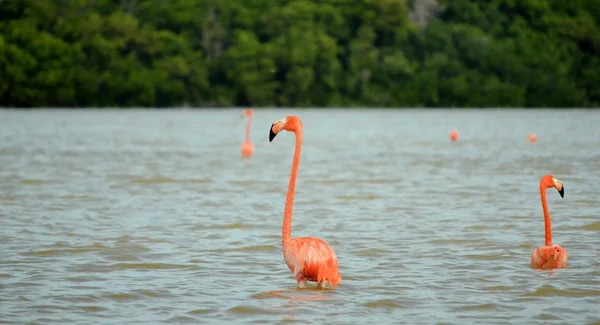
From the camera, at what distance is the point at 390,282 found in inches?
397

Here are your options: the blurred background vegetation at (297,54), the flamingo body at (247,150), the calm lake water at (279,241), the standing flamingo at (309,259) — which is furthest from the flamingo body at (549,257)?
the blurred background vegetation at (297,54)

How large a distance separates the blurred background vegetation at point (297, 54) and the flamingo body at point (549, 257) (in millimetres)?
76241

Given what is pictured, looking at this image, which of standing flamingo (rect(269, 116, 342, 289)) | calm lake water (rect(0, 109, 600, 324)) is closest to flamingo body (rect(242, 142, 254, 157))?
calm lake water (rect(0, 109, 600, 324))

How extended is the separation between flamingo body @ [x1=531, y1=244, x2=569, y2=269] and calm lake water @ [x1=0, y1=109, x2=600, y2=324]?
13cm

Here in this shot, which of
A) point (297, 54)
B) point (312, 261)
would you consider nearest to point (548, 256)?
point (312, 261)

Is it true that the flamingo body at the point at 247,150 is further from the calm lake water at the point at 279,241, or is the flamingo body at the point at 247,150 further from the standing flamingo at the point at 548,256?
the standing flamingo at the point at 548,256

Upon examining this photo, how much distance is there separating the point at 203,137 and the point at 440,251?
30.6m

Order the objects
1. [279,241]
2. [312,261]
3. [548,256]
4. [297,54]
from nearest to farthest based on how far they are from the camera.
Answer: [312,261] < [548,256] < [279,241] < [297,54]

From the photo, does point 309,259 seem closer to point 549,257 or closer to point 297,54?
point 549,257

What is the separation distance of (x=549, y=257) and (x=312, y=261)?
2406 mm

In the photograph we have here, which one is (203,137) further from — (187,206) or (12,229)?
(12,229)

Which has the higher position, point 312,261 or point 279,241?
point 312,261

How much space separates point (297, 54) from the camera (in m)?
90.5

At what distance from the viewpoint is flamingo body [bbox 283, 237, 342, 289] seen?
9.21 meters
